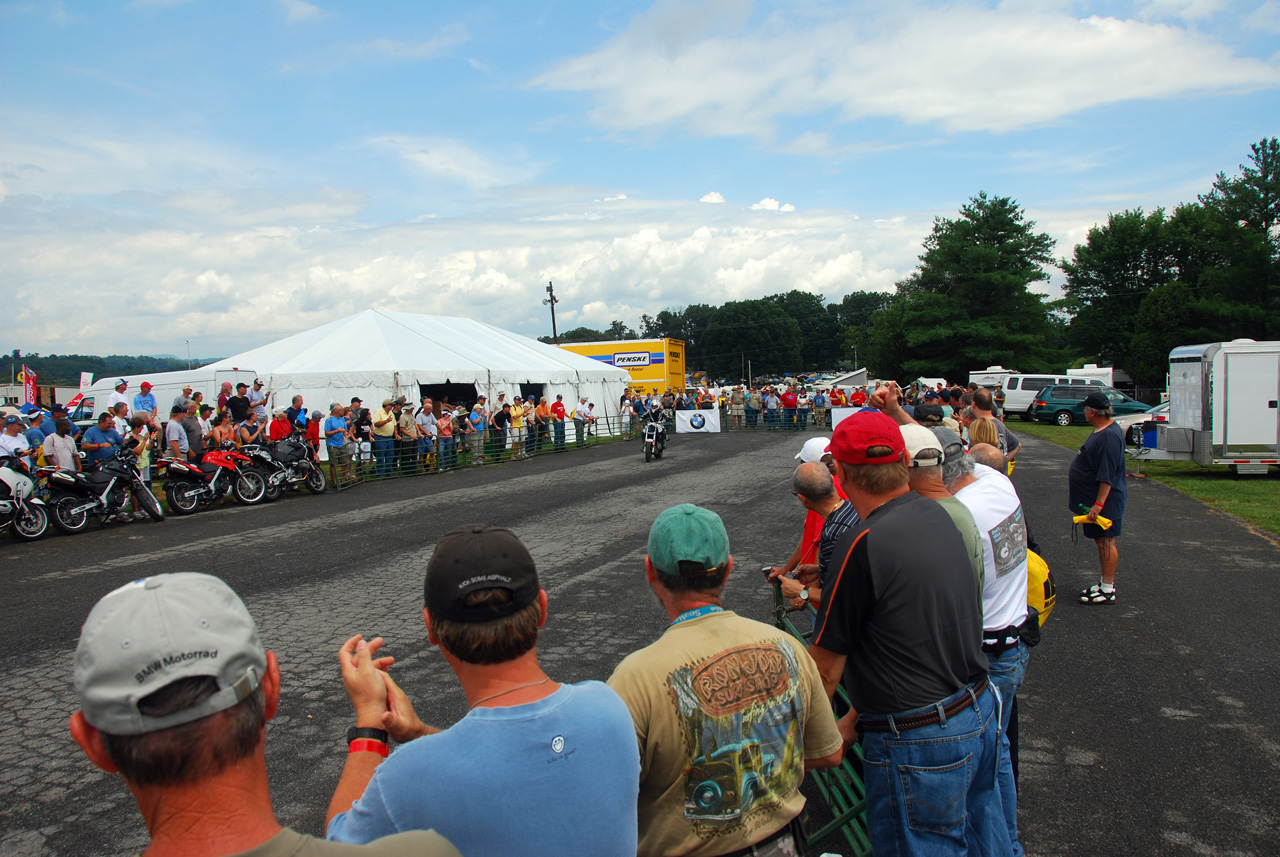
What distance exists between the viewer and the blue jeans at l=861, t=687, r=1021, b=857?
2.39m

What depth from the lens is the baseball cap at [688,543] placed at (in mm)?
2096

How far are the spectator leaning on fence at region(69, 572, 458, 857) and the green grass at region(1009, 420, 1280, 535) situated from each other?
39.6 feet

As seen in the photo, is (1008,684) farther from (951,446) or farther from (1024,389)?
(1024,389)

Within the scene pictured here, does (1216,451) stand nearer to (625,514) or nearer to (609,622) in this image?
(625,514)

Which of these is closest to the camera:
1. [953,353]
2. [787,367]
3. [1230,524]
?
[1230,524]

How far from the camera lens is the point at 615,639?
5.81 meters

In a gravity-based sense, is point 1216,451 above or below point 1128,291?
below

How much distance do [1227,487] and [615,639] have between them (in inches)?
523

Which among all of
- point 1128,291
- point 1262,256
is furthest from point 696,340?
point 1262,256

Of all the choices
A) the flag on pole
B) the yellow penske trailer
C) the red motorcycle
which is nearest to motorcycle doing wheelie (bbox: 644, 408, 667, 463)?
the red motorcycle

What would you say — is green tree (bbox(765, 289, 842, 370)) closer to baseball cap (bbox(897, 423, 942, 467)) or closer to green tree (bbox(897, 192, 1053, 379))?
green tree (bbox(897, 192, 1053, 379))

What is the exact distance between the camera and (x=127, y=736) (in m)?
1.18

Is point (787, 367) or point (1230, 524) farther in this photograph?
point (787, 367)

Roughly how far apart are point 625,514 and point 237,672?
34.4 feet
